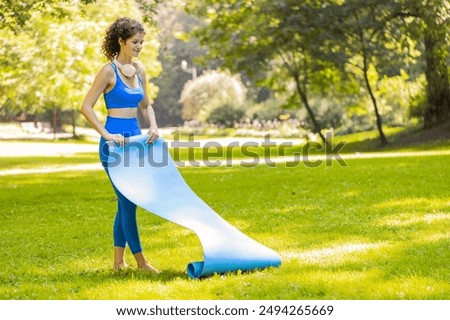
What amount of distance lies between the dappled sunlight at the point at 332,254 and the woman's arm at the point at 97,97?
2.46 m

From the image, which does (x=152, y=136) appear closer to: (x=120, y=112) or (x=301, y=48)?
(x=120, y=112)

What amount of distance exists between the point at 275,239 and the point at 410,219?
231 cm

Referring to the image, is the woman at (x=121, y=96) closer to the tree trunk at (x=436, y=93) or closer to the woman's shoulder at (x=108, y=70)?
the woman's shoulder at (x=108, y=70)

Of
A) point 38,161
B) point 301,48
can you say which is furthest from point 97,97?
point 301,48

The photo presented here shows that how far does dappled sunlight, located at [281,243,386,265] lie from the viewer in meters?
8.84

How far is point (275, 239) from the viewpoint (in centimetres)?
1064

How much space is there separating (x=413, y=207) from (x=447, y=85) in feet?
66.3

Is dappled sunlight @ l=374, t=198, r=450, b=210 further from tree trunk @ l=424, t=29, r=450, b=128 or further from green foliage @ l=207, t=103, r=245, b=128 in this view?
green foliage @ l=207, t=103, r=245, b=128

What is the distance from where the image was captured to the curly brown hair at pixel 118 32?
8.43 metres

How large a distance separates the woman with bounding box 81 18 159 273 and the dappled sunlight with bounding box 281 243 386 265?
1.70m

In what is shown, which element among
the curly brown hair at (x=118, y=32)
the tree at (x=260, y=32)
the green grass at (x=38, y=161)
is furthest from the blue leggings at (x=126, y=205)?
the tree at (x=260, y=32)
